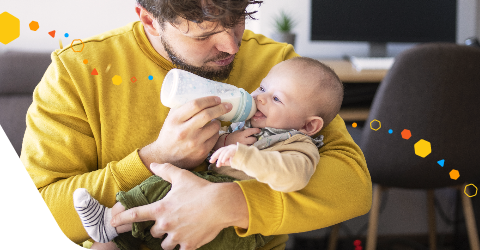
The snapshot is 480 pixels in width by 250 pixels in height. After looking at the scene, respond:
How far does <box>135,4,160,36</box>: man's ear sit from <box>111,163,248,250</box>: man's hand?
0.42 metres

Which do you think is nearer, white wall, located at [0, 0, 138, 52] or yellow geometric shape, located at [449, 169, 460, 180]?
yellow geometric shape, located at [449, 169, 460, 180]

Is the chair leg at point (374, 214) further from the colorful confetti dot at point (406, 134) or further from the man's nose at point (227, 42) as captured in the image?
the man's nose at point (227, 42)

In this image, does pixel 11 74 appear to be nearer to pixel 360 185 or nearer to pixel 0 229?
pixel 0 229

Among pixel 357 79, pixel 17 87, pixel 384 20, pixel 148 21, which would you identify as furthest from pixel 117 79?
pixel 384 20

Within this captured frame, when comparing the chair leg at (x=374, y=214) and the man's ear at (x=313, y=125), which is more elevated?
the man's ear at (x=313, y=125)

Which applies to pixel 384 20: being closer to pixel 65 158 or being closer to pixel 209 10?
pixel 209 10

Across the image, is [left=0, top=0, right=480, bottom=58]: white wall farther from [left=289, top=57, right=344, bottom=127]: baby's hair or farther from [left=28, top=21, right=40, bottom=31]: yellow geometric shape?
[left=289, top=57, right=344, bottom=127]: baby's hair

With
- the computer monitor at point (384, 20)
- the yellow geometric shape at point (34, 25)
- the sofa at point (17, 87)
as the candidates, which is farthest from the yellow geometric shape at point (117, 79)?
the computer monitor at point (384, 20)

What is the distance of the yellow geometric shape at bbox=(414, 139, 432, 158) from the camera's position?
50.1 inches

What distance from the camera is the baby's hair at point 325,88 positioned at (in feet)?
2.89

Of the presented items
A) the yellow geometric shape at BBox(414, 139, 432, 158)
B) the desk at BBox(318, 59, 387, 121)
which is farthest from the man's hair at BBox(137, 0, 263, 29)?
the desk at BBox(318, 59, 387, 121)

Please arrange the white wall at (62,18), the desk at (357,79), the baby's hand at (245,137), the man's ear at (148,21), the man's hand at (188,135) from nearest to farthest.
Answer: the man's hand at (188,135), the baby's hand at (245,137), the man's ear at (148,21), the white wall at (62,18), the desk at (357,79)

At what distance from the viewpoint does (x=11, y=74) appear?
1.47m

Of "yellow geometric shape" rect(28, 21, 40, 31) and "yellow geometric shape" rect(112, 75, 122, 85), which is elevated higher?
"yellow geometric shape" rect(28, 21, 40, 31)
